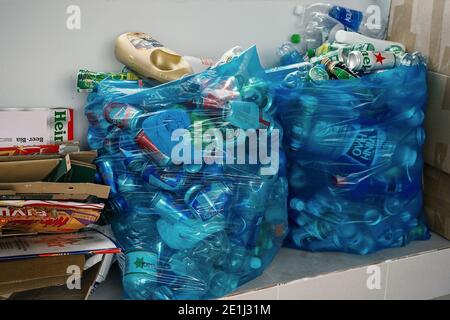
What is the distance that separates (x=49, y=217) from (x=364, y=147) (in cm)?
76

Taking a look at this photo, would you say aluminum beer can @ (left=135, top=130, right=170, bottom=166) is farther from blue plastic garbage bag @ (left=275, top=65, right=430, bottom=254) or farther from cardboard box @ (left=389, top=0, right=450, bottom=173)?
cardboard box @ (left=389, top=0, right=450, bottom=173)

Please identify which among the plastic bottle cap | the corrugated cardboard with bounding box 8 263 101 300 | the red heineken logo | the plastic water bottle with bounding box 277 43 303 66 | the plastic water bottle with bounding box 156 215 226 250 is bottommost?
the corrugated cardboard with bounding box 8 263 101 300

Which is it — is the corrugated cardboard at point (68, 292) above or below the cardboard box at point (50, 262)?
below

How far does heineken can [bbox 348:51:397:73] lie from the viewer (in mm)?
1276

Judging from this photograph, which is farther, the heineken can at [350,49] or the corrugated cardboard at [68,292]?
Result: the heineken can at [350,49]

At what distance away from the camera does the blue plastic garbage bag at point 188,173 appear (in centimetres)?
108

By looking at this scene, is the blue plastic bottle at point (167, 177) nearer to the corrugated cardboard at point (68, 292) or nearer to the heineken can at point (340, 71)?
the corrugated cardboard at point (68, 292)

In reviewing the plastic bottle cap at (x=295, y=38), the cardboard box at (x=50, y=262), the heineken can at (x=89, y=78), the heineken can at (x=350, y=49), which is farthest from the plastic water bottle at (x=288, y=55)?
the cardboard box at (x=50, y=262)

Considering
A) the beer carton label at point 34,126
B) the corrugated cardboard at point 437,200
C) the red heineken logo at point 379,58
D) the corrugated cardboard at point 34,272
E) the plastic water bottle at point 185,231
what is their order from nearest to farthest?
the corrugated cardboard at point 34,272, the plastic water bottle at point 185,231, the beer carton label at point 34,126, the red heineken logo at point 379,58, the corrugated cardboard at point 437,200

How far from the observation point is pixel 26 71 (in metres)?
1.20

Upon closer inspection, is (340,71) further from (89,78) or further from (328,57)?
(89,78)

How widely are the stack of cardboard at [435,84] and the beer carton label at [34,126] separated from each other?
99 centimetres

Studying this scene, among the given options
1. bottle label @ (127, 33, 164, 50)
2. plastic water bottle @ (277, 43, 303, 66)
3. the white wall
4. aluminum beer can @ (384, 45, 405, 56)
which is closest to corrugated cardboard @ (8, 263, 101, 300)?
the white wall
